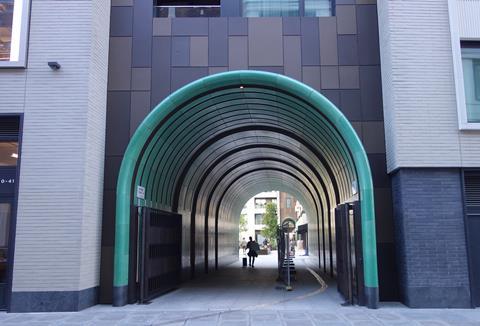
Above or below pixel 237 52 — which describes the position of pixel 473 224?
below

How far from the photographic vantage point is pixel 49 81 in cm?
1123

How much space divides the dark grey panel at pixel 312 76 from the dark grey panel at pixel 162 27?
363 cm

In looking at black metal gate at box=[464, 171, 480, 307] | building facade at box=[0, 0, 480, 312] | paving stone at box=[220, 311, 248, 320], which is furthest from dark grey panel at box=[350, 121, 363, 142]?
paving stone at box=[220, 311, 248, 320]

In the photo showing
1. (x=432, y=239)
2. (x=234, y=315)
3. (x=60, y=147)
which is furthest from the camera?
(x=60, y=147)

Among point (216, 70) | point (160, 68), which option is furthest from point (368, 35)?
point (160, 68)

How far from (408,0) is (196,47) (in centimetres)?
530

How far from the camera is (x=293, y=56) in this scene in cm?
1233

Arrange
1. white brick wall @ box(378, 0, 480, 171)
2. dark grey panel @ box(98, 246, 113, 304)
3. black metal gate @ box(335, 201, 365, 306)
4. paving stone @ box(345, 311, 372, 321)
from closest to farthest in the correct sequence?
paving stone @ box(345, 311, 372, 321), white brick wall @ box(378, 0, 480, 171), black metal gate @ box(335, 201, 365, 306), dark grey panel @ box(98, 246, 113, 304)

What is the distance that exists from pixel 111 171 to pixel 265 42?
5.06 meters

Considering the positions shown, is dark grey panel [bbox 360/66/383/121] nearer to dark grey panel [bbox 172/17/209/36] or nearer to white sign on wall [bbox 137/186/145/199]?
dark grey panel [bbox 172/17/209/36]

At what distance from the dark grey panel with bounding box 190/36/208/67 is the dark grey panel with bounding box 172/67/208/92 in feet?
0.49

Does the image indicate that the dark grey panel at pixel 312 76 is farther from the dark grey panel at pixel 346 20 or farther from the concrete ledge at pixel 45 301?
the concrete ledge at pixel 45 301

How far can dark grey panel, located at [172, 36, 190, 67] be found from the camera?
12438mm

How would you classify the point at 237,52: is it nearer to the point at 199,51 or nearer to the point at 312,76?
the point at 199,51
